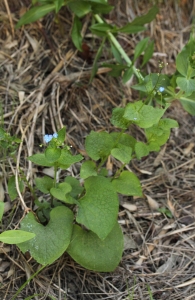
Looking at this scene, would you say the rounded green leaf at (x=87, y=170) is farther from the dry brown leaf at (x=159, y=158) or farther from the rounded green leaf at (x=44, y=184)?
the dry brown leaf at (x=159, y=158)

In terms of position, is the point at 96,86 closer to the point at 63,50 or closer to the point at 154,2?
the point at 63,50

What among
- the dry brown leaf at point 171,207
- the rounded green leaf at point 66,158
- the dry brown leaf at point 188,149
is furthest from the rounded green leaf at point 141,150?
the dry brown leaf at point 188,149

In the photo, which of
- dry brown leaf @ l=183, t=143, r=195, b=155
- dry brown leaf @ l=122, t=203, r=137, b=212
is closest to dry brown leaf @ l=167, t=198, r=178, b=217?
dry brown leaf @ l=122, t=203, r=137, b=212

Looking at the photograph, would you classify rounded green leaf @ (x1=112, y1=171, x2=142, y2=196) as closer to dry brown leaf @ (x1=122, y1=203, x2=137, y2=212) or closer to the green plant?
the green plant

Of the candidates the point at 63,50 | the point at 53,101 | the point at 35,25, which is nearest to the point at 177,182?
the point at 53,101

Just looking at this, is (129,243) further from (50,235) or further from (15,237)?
(15,237)

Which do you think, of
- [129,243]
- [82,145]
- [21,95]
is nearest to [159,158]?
[82,145]
